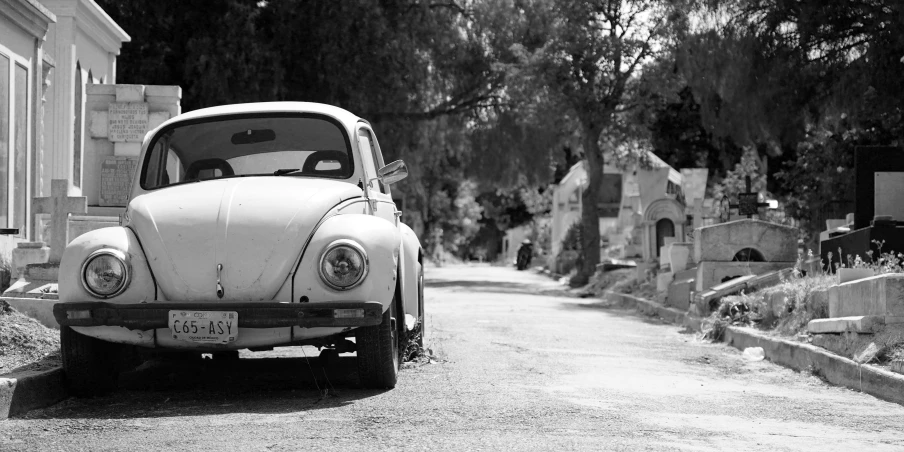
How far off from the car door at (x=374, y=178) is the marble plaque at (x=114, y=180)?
5892mm

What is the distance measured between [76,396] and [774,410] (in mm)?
4364

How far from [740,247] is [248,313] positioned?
1116 centimetres

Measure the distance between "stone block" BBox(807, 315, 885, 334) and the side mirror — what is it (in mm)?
3841

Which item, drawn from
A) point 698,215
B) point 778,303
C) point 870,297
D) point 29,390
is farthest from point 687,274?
point 29,390

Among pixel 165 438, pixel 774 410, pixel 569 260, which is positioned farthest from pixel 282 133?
pixel 569 260

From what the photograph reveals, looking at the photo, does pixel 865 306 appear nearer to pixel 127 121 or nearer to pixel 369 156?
pixel 369 156

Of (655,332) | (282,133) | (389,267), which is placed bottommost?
(655,332)

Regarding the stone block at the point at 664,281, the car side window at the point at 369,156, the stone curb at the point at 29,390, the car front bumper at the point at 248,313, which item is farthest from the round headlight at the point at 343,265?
the stone block at the point at 664,281

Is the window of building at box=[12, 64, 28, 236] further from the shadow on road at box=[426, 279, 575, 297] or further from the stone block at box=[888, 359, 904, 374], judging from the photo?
the shadow on road at box=[426, 279, 575, 297]

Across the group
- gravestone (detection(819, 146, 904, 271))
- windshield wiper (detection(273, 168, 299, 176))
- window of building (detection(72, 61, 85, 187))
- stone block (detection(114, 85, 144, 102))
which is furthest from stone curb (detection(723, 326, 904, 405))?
window of building (detection(72, 61, 85, 187))

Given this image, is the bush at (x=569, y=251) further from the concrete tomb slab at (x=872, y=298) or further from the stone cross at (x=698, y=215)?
the concrete tomb slab at (x=872, y=298)

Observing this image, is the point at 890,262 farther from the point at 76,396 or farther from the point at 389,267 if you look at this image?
the point at 76,396

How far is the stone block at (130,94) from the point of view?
48.0ft

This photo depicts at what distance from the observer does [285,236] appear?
22.5 ft
